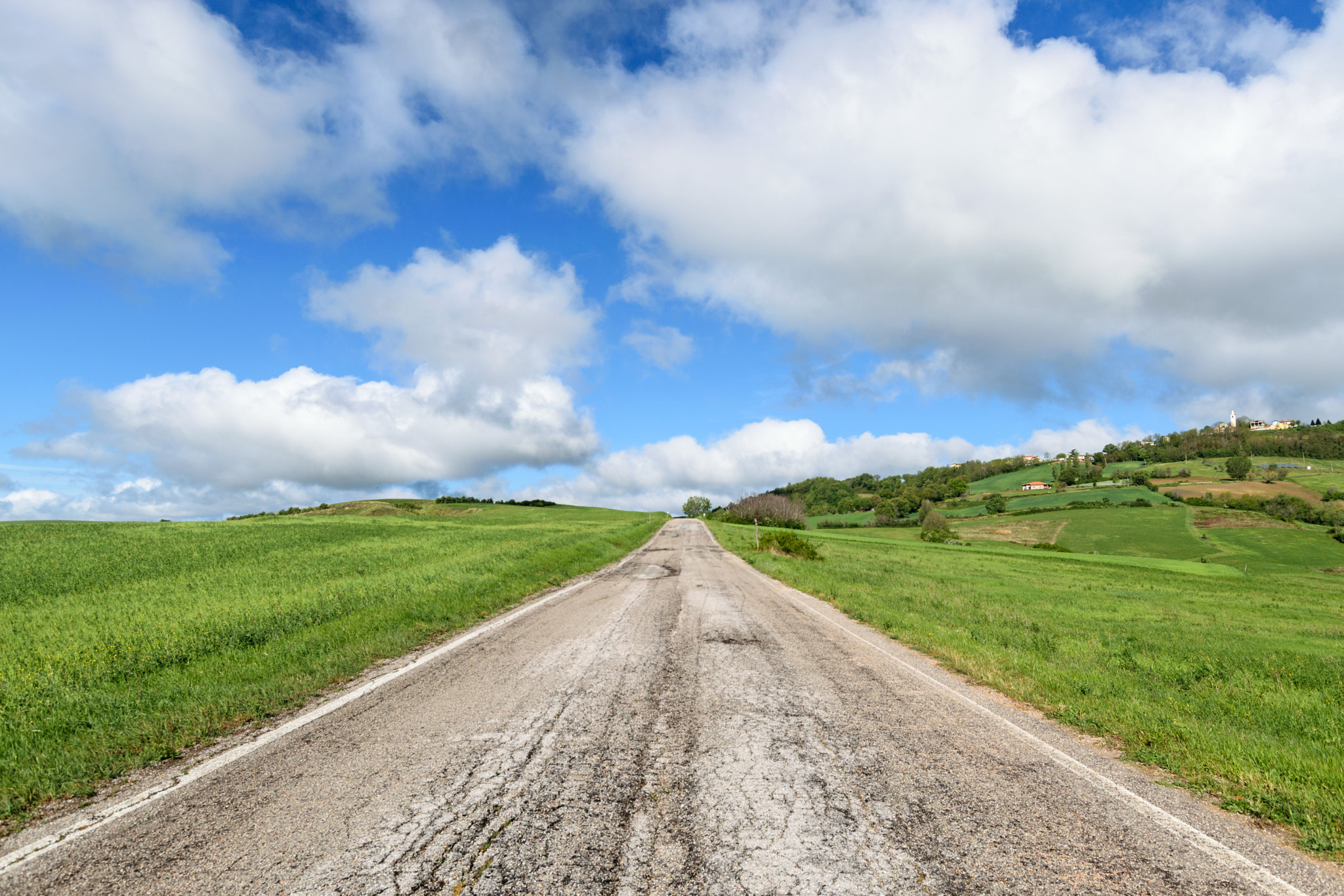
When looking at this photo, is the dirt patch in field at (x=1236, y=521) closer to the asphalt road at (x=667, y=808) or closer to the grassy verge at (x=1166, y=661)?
the grassy verge at (x=1166, y=661)

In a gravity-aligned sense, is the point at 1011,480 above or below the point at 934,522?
above

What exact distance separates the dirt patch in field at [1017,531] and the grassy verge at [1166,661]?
46.2 meters

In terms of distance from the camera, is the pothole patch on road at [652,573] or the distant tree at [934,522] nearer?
the pothole patch on road at [652,573]

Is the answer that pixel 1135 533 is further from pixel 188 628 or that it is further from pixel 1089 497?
pixel 188 628

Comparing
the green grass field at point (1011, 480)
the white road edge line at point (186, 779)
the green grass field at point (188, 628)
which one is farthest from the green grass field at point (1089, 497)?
the white road edge line at point (186, 779)

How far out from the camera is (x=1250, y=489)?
99.2 metres

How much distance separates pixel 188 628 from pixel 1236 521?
359ft

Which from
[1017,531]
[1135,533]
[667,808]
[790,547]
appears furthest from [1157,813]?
[1135,533]

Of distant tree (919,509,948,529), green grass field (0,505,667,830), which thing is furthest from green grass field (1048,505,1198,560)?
green grass field (0,505,667,830)

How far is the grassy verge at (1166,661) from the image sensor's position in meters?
5.25

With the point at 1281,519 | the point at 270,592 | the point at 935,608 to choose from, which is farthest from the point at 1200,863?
the point at 1281,519

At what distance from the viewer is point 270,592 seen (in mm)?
14828

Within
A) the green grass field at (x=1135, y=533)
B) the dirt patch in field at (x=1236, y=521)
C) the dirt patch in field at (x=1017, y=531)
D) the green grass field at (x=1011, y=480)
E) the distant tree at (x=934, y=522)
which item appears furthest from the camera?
the green grass field at (x=1011, y=480)

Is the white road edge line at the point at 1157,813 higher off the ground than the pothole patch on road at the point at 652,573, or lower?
higher
